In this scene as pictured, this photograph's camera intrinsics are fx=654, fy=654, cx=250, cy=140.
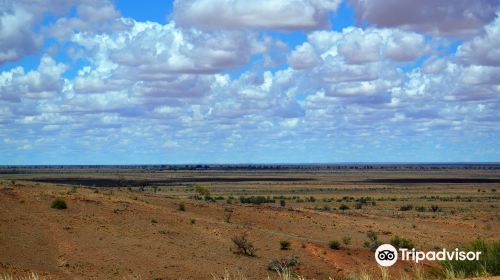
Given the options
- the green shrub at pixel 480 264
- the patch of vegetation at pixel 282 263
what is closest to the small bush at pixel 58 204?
the patch of vegetation at pixel 282 263

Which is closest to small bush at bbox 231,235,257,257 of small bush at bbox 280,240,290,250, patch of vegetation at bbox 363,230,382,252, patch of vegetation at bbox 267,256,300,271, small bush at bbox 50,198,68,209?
small bush at bbox 280,240,290,250

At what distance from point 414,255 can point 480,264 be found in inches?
581

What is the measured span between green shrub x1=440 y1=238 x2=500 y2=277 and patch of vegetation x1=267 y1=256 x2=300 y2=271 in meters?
13.1

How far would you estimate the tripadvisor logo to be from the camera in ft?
67.4

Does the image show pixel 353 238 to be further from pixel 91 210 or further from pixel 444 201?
pixel 444 201

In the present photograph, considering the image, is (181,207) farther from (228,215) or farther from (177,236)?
(177,236)

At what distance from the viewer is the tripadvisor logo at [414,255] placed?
20.5 meters

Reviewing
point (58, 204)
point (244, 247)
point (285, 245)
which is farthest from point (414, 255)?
point (58, 204)

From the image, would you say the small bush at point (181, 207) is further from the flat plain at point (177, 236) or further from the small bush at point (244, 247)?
the small bush at point (244, 247)

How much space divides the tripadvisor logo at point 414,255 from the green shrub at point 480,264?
217mm

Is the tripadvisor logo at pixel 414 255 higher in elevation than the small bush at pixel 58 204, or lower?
lower

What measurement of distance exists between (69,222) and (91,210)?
346 cm

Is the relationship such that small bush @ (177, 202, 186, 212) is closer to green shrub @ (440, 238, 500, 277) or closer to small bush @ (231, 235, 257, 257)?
small bush @ (231, 235, 257, 257)

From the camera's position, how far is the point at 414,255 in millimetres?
34156
